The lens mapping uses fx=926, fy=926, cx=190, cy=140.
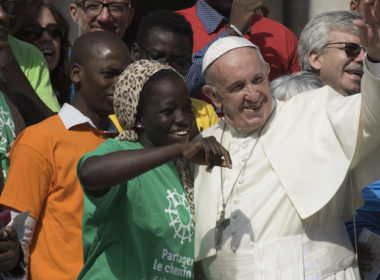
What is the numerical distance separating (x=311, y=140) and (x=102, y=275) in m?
1.21

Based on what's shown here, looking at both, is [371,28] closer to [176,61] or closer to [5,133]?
[176,61]

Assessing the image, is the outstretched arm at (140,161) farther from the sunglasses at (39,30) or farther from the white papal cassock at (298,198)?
the sunglasses at (39,30)

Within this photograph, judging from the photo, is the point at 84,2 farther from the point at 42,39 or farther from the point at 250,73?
the point at 250,73

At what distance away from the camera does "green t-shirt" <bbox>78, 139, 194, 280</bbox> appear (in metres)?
4.28

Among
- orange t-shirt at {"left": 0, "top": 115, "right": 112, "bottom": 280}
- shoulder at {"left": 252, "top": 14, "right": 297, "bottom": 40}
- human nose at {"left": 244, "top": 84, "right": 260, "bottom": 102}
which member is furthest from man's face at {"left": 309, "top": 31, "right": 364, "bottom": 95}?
orange t-shirt at {"left": 0, "top": 115, "right": 112, "bottom": 280}

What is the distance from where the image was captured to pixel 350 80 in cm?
604


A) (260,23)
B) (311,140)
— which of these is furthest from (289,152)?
(260,23)

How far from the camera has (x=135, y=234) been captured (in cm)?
428

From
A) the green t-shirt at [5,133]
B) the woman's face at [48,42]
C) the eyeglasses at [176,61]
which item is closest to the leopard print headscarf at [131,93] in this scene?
the green t-shirt at [5,133]

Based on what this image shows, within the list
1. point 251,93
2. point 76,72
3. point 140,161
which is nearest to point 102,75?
point 76,72

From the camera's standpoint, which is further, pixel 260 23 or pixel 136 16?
pixel 136 16

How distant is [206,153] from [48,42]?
2794 millimetres

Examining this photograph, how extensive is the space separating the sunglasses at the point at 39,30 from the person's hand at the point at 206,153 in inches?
107

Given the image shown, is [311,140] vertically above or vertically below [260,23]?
above
